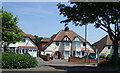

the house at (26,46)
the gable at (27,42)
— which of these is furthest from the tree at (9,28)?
the gable at (27,42)

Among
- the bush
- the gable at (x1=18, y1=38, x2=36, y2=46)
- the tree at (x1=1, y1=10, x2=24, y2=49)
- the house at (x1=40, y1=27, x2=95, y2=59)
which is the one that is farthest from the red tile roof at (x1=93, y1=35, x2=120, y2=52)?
the bush

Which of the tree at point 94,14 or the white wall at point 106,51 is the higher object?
the tree at point 94,14

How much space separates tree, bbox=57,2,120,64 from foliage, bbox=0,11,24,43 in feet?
46.9

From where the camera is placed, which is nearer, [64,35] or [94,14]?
[94,14]

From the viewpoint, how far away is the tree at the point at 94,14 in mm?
17219

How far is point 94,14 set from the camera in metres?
17.8

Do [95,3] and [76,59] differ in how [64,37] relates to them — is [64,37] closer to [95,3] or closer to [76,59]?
[76,59]

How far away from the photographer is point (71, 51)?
179 ft

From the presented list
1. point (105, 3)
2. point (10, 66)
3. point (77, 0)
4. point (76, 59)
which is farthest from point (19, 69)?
point (76, 59)

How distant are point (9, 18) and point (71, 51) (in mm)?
26256

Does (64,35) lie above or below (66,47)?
above

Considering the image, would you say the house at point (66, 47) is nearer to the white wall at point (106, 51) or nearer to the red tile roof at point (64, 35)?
the red tile roof at point (64, 35)

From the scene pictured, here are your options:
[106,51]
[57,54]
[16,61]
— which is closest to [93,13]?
[16,61]

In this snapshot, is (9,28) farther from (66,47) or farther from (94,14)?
(66,47)
